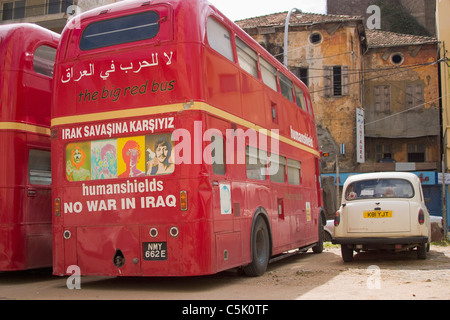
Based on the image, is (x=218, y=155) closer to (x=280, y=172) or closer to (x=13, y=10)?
(x=280, y=172)

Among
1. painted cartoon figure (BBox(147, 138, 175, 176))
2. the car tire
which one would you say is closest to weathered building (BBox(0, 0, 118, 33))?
the car tire

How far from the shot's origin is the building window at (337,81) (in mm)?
32562

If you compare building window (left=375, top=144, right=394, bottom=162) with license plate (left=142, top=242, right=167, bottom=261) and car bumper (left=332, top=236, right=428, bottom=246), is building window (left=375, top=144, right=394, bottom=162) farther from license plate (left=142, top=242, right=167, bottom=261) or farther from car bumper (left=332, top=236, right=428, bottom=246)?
license plate (left=142, top=242, right=167, bottom=261)

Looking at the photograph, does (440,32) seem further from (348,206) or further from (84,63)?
(84,63)

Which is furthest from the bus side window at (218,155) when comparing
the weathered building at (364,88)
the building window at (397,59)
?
the building window at (397,59)

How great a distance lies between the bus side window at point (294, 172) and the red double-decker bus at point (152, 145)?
292 cm

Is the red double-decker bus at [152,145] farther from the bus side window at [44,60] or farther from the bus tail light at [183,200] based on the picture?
the bus side window at [44,60]

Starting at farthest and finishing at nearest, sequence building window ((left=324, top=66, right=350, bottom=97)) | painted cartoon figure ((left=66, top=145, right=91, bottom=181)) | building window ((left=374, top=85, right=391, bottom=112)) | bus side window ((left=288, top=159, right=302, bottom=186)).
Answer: building window ((left=374, top=85, right=391, bottom=112)), building window ((left=324, top=66, right=350, bottom=97)), bus side window ((left=288, top=159, right=302, bottom=186)), painted cartoon figure ((left=66, top=145, right=91, bottom=181))

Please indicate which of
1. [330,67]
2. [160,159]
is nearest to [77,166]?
[160,159]

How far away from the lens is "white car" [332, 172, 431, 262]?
10766 millimetres

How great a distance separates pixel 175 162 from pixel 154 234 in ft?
3.56

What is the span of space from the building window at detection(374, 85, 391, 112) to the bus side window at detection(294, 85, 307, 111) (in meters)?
21.6

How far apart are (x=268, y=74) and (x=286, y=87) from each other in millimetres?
1489

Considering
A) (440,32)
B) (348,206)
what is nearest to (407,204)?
(348,206)
